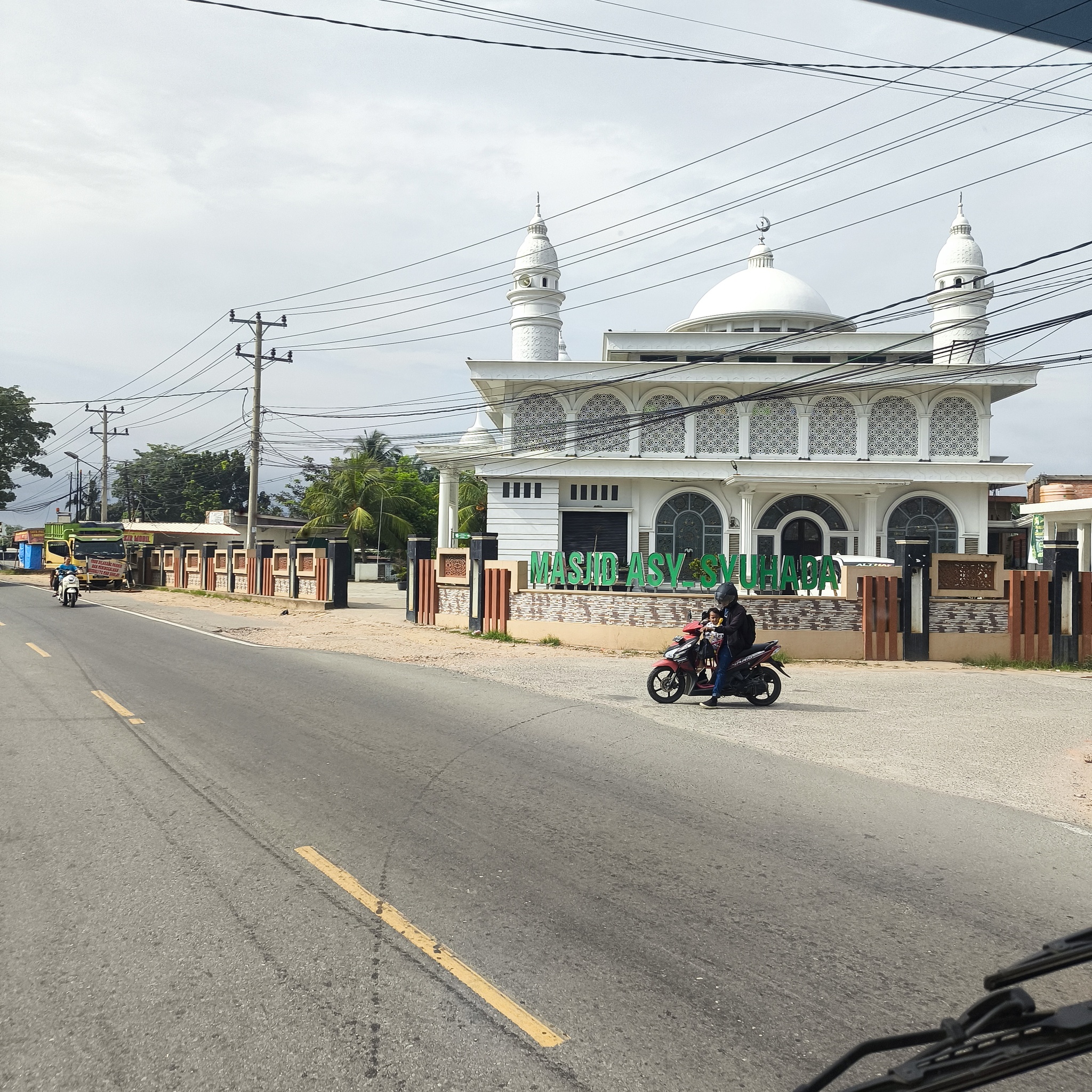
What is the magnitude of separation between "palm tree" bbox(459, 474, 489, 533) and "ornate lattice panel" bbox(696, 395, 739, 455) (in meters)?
19.7

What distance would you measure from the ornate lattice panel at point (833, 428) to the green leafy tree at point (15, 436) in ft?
156

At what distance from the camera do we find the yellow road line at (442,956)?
137 inches

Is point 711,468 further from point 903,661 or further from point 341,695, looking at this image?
point 341,695

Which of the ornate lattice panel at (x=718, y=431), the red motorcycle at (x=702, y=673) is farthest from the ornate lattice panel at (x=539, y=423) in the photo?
the red motorcycle at (x=702, y=673)

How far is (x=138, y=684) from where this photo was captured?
12.2 metres

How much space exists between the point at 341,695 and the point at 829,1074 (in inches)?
399

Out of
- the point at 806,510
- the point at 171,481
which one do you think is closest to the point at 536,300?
the point at 806,510

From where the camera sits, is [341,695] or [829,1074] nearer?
[829,1074]

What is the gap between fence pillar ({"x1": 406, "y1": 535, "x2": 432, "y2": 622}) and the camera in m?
25.3

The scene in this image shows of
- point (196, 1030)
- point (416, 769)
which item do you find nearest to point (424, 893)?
point (196, 1030)

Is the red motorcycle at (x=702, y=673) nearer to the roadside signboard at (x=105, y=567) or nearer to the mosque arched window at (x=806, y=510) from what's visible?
the mosque arched window at (x=806, y=510)

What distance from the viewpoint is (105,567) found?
41.7 metres

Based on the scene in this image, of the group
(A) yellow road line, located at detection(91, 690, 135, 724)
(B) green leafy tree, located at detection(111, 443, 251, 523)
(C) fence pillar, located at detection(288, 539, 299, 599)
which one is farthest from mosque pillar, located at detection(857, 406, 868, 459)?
(B) green leafy tree, located at detection(111, 443, 251, 523)

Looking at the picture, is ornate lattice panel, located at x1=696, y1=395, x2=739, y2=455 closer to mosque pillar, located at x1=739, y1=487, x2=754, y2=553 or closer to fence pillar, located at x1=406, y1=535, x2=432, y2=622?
mosque pillar, located at x1=739, y1=487, x2=754, y2=553
